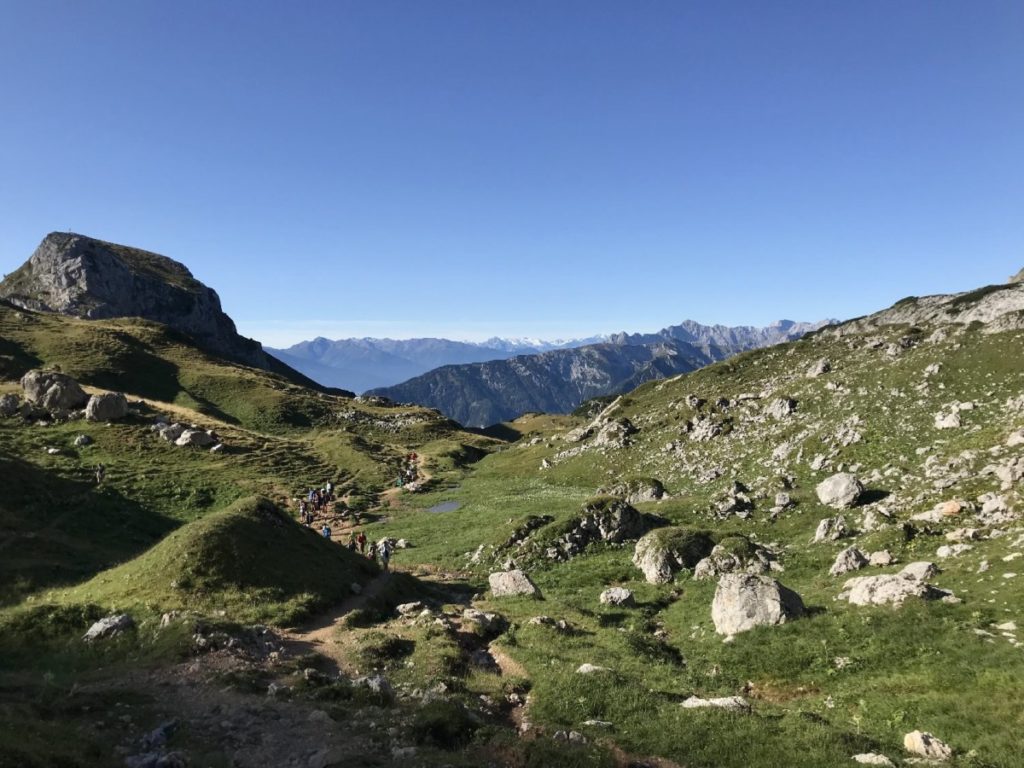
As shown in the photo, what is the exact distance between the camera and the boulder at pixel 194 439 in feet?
250

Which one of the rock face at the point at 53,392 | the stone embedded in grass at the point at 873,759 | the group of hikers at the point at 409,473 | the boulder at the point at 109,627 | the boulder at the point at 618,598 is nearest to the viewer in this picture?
the stone embedded in grass at the point at 873,759

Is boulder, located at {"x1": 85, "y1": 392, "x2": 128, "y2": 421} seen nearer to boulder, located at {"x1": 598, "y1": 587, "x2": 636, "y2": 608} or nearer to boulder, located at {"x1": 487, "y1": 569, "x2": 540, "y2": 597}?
boulder, located at {"x1": 487, "y1": 569, "x2": 540, "y2": 597}

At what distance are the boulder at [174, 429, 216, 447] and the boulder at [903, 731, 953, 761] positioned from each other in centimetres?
8088

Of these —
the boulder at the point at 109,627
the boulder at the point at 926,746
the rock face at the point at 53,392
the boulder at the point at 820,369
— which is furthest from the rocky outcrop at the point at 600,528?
the rock face at the point at 53,392

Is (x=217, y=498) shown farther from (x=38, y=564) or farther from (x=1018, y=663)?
(x=1018, y=663)

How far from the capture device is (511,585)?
3759 centimetres

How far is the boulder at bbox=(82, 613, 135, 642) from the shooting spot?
2569 cm

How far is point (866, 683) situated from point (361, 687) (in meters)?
18.1

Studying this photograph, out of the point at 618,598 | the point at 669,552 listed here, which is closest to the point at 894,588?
the point at 618,598

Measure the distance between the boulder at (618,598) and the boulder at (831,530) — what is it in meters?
13.6

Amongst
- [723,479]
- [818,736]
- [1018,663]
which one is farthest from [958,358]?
[818,736]

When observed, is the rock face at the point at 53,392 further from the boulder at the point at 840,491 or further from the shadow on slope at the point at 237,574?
the boulder at the point at 840,491

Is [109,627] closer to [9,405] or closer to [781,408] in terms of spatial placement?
[781,408]

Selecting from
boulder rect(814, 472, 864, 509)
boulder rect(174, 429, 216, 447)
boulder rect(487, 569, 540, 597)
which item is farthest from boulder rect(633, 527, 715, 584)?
boulder rect(174, 429, 216, 447)
